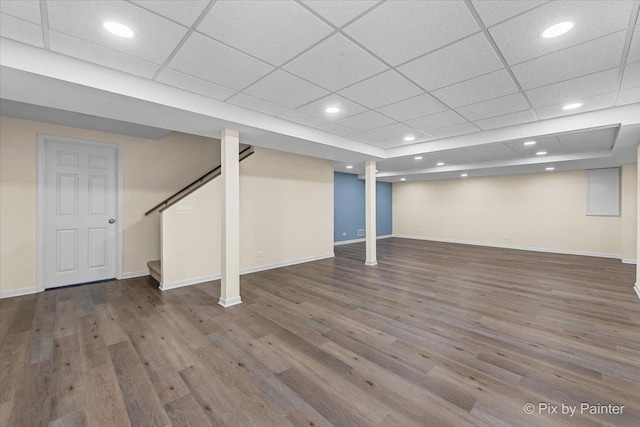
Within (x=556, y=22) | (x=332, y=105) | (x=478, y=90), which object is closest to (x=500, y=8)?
(x=556, y=22)

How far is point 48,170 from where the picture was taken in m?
4.20

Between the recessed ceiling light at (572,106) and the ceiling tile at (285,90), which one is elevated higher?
the ceiling tile at (285,90)

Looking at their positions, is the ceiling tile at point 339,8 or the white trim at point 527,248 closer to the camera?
the ceiling tile at point 339,8

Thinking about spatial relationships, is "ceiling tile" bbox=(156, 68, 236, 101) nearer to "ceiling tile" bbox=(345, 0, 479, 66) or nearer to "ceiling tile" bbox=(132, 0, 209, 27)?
"ceiling tile" bbox=(132, 0, 209, 27)

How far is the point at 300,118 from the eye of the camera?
12.7 ft

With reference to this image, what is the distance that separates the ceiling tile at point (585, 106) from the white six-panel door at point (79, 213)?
683cm

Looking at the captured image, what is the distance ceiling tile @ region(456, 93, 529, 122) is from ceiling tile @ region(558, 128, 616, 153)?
59.3 inches

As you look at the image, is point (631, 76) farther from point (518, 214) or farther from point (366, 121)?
point (518, 214)

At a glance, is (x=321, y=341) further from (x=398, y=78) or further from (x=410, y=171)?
(x=410, y=171)

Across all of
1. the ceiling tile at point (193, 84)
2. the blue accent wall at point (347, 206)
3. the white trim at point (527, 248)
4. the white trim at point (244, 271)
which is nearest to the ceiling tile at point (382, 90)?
the ceiling tile at point (193, 84)

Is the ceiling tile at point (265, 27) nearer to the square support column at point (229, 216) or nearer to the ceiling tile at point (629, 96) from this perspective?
the square support column at point (229, 216)

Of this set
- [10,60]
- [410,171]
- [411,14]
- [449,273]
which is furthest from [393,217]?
[10,60]

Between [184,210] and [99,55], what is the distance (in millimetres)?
2546

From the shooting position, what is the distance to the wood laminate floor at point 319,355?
1.75 metres
